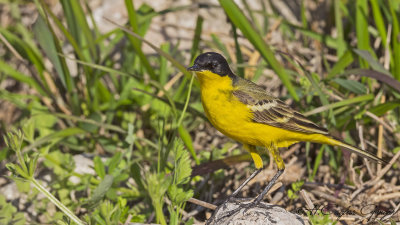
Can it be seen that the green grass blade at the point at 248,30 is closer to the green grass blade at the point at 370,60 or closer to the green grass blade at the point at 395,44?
the green grass blade at the point at 370,60

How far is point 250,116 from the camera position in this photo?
12.4 ft

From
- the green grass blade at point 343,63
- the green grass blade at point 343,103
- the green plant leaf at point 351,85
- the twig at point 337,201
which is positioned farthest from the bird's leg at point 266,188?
the green grass blade at point 343,63

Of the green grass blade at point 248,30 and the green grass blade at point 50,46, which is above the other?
the green grass blade at point 248,30

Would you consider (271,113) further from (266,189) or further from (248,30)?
(248,30)

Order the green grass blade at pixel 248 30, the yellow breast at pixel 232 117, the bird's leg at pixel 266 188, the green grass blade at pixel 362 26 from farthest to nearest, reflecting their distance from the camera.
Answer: the green grass blade at pixel 362 26
the green grass blade at pixel 248 30
the yellow breast at pixel 232 117
the bird's leg at pixel 266 188

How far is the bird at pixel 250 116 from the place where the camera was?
12.2 ft

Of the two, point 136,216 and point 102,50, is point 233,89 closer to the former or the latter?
point 136,216

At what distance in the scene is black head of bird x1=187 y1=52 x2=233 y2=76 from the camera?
3883 mm

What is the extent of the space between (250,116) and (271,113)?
0.67ft

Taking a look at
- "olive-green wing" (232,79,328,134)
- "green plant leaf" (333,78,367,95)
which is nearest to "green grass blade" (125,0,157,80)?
"olive-green wing" (232,79,328,134)

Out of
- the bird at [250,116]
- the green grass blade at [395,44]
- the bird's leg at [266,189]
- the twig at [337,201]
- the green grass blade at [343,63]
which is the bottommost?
the twig at [337,201]

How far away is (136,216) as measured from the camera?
12.3ft

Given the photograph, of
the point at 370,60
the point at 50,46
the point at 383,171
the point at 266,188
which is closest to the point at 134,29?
the point at 50,46

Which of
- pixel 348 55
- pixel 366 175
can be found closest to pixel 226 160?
pixel 366 175
